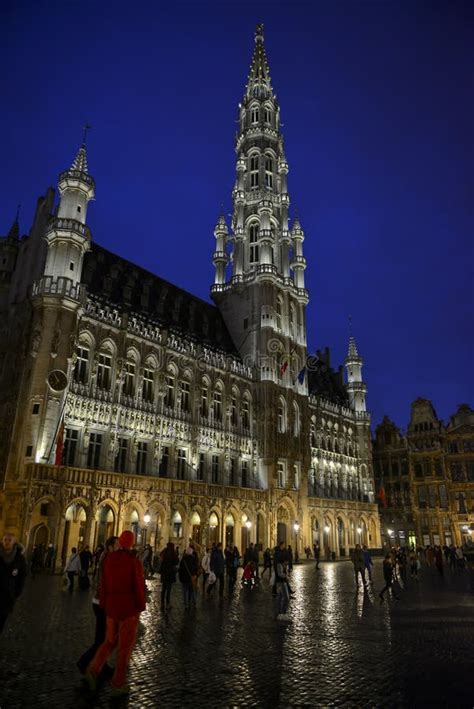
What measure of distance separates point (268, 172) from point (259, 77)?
18.4 m

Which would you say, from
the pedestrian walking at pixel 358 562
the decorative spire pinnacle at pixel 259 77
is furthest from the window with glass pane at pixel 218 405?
the decorative spire pinnacle at pixel 259 77

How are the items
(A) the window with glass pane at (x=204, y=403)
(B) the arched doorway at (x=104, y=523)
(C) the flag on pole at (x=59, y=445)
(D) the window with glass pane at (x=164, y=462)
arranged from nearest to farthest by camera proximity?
(C) the flag on pole at (x=59, y=445)
(B) the arched doorway at (x=104, y=523)
(D) the window with glass pane at (x=164, y=462)
(A) the window with glass pane at (x=204, y=403)

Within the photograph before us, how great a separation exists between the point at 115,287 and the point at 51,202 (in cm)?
878

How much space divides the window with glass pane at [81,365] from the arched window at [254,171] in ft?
124

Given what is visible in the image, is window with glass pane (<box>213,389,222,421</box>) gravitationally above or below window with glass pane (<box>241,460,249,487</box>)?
above

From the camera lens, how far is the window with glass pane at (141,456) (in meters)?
39.1

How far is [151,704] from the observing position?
6.61m

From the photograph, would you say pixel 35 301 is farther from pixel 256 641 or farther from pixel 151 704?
pixel 151 704

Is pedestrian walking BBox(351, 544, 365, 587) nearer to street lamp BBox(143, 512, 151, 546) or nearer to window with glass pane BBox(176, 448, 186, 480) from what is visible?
street lamp BBox(143, 512, 151, 546)

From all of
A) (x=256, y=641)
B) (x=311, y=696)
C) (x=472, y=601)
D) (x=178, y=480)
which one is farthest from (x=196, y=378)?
(x=311, y=696)

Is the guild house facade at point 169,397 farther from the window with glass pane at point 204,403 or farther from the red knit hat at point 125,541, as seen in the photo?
the red knit hat at point 125,541

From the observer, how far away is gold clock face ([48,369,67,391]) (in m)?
32.8

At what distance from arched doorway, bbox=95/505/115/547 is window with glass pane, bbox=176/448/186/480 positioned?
7995 mm

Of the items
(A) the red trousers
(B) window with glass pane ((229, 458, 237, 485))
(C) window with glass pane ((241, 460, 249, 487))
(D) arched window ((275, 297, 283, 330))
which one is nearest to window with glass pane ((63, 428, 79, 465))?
(B) window with glass pane ((229, 458, 237, 485))
